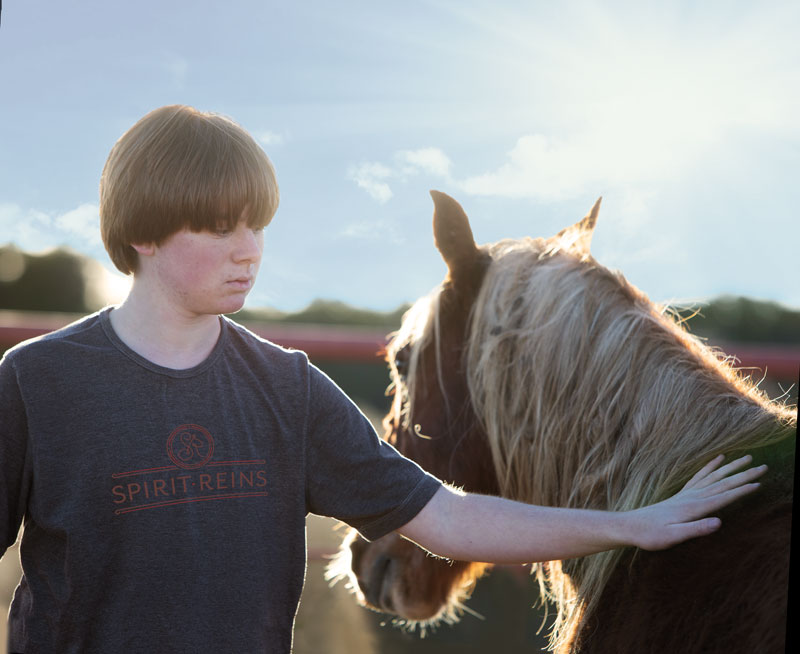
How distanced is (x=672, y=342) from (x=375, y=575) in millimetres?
857

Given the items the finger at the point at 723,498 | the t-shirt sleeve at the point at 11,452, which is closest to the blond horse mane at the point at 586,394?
the finger at the point at 723,498

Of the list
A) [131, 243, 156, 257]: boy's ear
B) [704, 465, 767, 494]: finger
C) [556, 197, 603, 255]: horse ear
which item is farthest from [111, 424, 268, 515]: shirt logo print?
[556, 197, 603, 255]: horse ear

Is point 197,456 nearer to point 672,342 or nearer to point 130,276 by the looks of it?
point 130,276

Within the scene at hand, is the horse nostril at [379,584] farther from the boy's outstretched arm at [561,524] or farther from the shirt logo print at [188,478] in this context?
the shirt logo print at [188,478]

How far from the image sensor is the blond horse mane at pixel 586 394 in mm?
1227

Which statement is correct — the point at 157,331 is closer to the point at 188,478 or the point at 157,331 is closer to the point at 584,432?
the point at 188,478

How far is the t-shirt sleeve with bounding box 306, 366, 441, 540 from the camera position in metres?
1.18

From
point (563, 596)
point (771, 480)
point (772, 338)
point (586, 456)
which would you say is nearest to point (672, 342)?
point (586, 456)

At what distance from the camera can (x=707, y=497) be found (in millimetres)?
1019

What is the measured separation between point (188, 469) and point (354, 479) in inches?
10.5

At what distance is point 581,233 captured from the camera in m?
1.65

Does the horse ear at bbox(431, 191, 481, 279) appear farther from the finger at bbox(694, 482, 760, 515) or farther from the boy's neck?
the finger at bbox(694, 482, 760, 515)

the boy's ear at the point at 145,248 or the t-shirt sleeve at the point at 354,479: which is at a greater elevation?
the boy's ear at the point at 145,248

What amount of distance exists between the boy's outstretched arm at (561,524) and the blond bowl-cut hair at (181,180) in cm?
56
